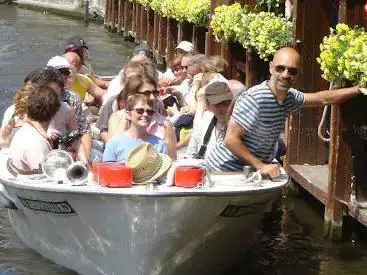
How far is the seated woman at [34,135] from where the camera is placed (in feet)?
21.3

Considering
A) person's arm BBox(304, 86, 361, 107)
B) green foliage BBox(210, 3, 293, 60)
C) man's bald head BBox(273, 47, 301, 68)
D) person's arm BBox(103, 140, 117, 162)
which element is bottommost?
person's arm BBox(103, 140, 117, 162)

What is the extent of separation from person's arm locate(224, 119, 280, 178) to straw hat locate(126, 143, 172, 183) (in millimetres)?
461

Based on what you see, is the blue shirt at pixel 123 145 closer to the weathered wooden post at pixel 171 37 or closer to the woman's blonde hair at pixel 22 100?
the woman's blonde hair at pixel 22 100

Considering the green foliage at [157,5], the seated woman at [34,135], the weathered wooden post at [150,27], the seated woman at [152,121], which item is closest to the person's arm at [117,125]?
the seated woman at [152,121]

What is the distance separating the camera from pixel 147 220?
602 cm

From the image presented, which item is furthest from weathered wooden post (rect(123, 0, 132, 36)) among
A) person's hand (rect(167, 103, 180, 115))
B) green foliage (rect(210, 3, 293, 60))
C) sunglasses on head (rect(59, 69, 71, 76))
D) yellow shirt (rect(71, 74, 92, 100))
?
sunglasses on head (rect(59, 69, 71, 76))

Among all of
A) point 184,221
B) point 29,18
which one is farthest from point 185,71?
point 29,18

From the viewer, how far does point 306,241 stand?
25.6 ft

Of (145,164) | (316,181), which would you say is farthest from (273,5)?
(145,164)

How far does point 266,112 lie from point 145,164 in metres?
0.84

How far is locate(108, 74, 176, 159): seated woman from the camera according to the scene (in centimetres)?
644

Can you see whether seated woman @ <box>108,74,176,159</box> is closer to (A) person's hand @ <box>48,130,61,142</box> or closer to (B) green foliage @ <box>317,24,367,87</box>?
(A) person's hand @ <box>48,130,61,142</box>

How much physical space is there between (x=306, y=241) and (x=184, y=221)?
6.55ft

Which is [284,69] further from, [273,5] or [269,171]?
[273,5]
